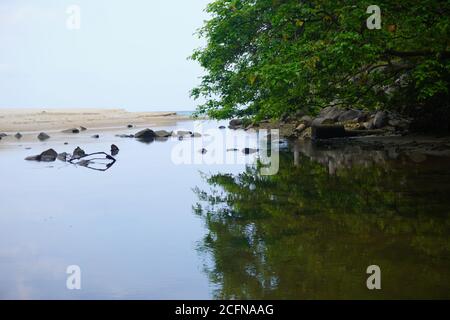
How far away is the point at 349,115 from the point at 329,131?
158 inches

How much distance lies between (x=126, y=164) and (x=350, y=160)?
26.8ft

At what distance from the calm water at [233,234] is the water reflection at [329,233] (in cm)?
2

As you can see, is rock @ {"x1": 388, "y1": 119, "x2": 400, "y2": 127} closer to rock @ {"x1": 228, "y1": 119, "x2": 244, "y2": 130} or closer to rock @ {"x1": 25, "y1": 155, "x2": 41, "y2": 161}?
rock @ {"x1": 25, "y1": 155, "x2": 41, "y2": 161}

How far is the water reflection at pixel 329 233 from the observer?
4.94 metres

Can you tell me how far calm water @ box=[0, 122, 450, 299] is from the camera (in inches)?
198

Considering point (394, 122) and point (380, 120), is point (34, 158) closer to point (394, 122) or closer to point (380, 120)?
point (380, 120)

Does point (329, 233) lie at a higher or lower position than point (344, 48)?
lower

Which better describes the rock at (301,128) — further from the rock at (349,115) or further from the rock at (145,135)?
the rock at (145,135)

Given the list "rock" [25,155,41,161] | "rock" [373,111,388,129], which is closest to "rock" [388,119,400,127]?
"rock" [373,111,388,129]

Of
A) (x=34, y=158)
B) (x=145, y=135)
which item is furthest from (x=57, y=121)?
(x=34, y=158)

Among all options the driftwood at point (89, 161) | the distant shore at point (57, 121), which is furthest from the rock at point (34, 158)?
the distant shore at point (57, 121)

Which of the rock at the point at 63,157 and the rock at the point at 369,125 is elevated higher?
the rock at the point at 369,125

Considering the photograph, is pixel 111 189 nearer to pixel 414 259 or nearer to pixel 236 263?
pixel 236 263

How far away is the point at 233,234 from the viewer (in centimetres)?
709
